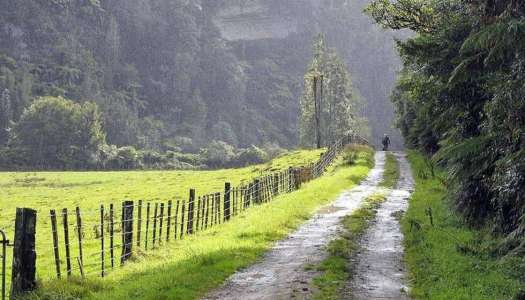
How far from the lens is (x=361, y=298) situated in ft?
42.9

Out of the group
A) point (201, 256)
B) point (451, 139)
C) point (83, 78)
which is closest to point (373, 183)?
point (451, 139)

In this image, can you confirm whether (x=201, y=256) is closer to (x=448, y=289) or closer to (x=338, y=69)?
(x=448, y=289)

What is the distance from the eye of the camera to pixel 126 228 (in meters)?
18.0

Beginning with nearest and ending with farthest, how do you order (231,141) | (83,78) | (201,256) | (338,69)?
(201,256) < (338,69) < (83,78) < (231,141)

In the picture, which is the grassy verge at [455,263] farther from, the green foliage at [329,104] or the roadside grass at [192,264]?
the green foliage at [329,104]

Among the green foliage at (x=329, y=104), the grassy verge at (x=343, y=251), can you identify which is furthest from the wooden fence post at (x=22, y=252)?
the green foliage at (x=329, y=104)

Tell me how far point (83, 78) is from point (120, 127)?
24.5 meters

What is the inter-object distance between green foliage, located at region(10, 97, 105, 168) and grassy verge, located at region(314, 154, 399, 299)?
3558 inches

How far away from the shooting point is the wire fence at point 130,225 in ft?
55.5

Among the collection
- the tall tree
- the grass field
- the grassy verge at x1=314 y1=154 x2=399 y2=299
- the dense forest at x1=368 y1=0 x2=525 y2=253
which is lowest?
the grass field

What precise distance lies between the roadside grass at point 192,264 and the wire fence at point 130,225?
30.6 inches

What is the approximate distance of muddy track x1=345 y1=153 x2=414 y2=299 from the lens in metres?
13.7

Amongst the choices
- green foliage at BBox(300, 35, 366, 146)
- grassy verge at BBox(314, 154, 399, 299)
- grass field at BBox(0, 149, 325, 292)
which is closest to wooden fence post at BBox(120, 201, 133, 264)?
grassy verge at BBox(314, 154, 399, 299)

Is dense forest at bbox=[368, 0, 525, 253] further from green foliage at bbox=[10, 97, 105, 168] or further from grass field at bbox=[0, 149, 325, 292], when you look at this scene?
green foliage at bbox=[10, 97, 105, 168]
